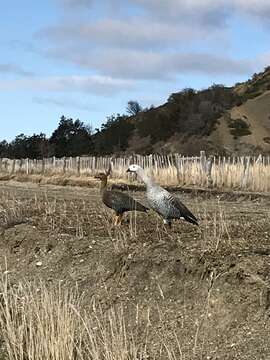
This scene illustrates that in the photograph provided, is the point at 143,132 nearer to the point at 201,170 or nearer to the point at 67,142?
the point at 67,142

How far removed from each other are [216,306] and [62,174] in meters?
32.4

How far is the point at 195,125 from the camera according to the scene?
73.2m

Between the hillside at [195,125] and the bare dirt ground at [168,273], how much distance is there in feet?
179

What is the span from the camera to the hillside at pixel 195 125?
71375mm

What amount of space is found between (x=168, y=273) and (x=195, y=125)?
65.3m

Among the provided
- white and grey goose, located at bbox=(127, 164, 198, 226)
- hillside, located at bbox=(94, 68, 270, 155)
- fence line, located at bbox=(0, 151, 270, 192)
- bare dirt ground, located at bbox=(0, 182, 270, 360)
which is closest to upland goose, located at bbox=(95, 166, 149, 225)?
bare dirt ground, located at bbox=(0, 182, 270, 360)

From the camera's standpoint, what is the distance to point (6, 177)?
43.1m

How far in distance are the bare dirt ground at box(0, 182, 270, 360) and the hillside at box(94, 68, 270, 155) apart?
179 feet

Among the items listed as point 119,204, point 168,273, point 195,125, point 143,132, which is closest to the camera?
point 168,273

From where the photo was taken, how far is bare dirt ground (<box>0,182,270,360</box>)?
7.13 meters

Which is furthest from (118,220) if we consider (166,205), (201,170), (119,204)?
(201,170)

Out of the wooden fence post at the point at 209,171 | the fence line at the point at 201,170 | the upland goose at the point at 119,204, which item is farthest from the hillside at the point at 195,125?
the upland goose at the point at 119,204

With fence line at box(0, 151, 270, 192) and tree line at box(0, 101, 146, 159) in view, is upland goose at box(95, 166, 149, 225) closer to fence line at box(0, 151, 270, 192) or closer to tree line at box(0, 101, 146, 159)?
fence line at box(0, 151, 270, 192)

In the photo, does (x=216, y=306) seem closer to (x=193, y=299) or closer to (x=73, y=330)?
(x=193, y=299)
